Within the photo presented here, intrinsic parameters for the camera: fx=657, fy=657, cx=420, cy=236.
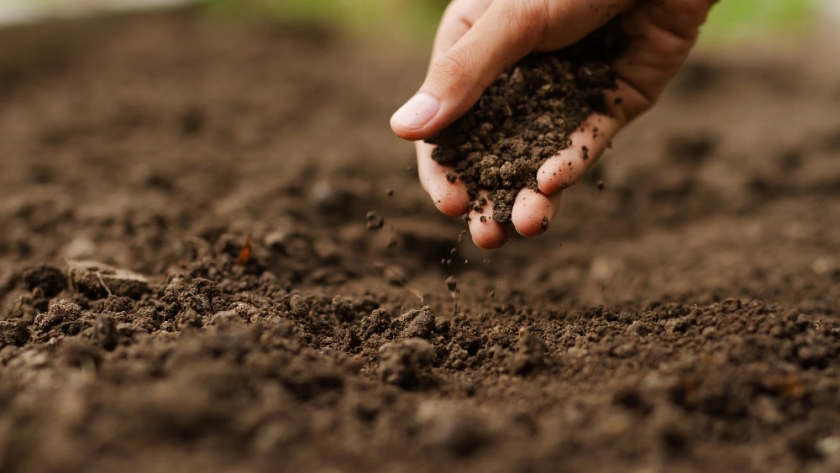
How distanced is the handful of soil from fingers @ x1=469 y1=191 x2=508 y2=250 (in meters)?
0.02

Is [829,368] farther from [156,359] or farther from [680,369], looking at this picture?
[156,359]

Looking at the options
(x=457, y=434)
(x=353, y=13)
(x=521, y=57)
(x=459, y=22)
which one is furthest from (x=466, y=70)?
(x=353, y=13)

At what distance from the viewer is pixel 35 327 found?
5.96ft

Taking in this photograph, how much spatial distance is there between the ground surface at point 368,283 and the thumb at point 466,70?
443 millimetres

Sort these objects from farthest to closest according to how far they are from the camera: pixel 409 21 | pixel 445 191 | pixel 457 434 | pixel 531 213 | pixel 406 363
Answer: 1. pixel 409 21
2. pixel 445 191
3. pixel 531 213
4. pixel 406 363
5. pixel 457 434

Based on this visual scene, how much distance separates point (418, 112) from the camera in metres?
1.79

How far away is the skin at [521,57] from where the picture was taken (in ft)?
5.90

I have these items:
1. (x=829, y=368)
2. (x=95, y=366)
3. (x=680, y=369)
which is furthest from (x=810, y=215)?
(x=95, y=366)

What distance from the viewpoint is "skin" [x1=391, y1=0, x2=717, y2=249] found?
5.90 feet

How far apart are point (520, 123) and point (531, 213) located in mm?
353

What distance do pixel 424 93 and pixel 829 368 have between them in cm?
122

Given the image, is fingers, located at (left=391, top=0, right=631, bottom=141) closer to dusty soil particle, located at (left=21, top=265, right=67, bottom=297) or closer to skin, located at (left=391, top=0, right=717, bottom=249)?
skin, located at (left=391, top=0, right=717, bottom=249)

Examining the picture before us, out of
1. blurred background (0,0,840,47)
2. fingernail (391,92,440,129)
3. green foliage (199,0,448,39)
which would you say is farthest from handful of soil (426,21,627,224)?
green foliage (199,0,448,39)

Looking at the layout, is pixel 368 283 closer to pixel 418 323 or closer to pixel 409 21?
pixel 418 323
